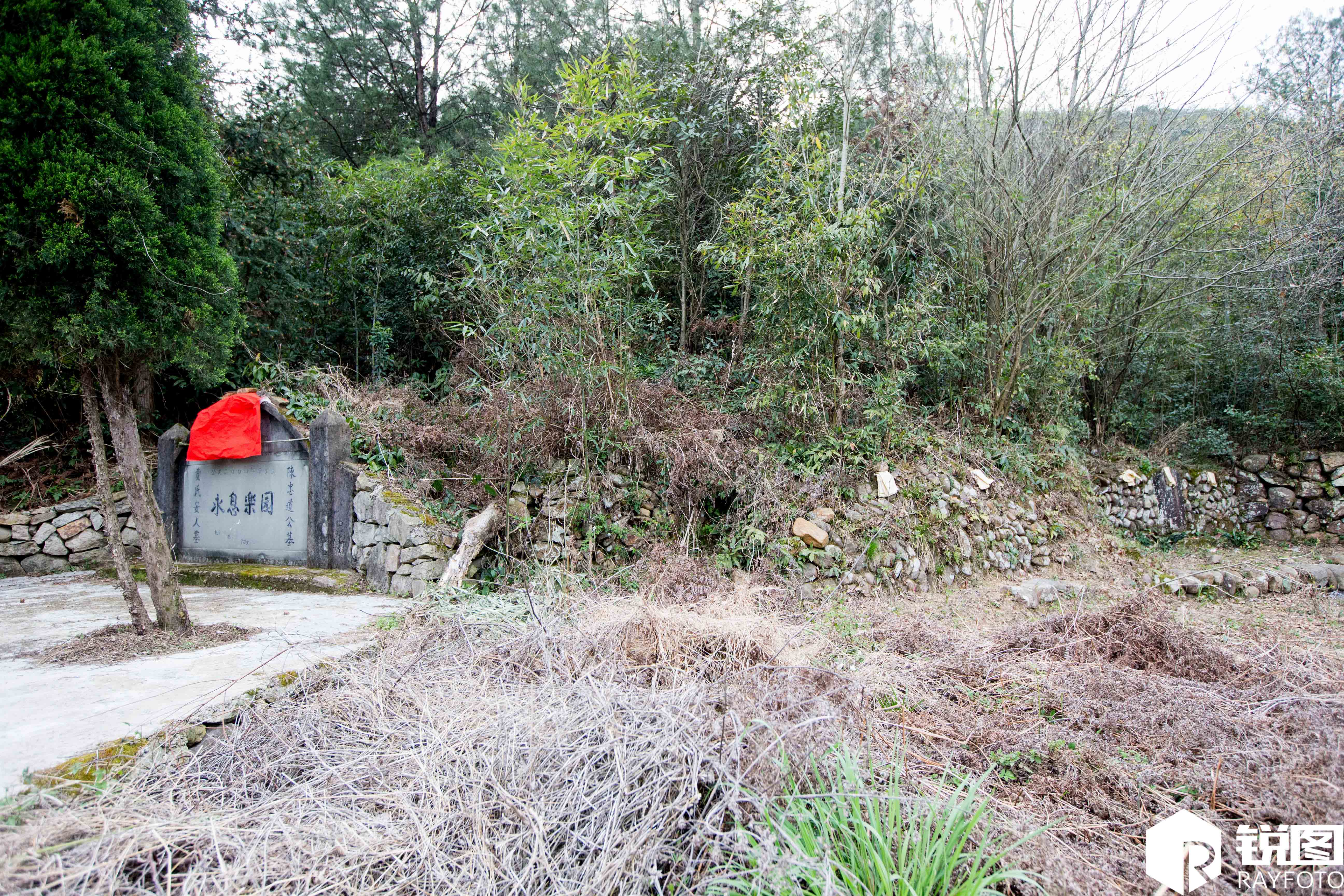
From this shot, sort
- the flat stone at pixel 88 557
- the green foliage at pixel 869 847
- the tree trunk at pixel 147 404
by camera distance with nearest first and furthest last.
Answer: the green foliage at pixel 869 847
the flat stone at pixel 88 557
the tree trunk at pixel 147 404

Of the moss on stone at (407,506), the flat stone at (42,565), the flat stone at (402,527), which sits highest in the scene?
the moss on stone at (407,506)

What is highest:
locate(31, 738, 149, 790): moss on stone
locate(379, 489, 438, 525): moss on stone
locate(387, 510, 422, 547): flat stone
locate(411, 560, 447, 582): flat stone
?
locate(379, 489, 438, 525): moss on stone

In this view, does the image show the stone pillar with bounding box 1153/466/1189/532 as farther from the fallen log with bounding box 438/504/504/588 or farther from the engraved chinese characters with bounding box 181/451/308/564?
the engraved chinese characters with bounding box 181/451/308/564

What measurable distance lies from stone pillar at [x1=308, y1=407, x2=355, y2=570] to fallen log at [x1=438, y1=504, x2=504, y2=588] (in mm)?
1007

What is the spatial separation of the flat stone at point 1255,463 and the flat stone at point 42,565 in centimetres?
1310

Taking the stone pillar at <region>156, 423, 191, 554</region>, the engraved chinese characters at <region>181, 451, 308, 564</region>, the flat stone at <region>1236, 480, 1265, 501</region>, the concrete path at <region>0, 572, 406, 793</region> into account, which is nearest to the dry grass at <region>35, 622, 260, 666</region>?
the concrete path at <region>0, 572, 406, 793</region>

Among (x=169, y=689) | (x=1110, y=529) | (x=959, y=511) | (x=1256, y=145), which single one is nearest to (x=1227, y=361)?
(x=1256, y=145)

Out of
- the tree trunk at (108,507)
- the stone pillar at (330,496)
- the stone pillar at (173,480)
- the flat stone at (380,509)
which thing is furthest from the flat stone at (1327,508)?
the stone pillar at (173,480)

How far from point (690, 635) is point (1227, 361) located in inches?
365

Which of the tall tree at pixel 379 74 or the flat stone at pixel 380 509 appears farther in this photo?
the tall tree at pixel 379 74

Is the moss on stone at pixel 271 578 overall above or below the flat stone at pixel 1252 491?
below

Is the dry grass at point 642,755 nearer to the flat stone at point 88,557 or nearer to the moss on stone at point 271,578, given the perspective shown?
the moss on stone at point 271,578

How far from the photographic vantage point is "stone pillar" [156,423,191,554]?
6227mm
